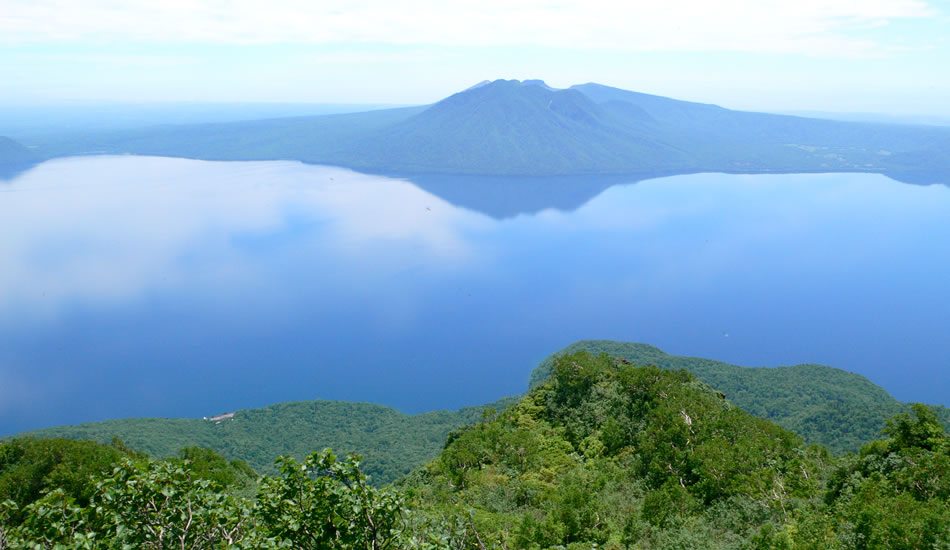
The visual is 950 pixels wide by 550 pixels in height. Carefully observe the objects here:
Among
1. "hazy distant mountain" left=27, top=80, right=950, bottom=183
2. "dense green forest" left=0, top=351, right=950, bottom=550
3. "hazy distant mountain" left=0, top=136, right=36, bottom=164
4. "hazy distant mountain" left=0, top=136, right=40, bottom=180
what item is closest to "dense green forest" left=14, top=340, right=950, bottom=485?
"dense green forest" left=0, top=351, right=950, bottom=550

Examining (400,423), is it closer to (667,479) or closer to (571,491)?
(667,479)

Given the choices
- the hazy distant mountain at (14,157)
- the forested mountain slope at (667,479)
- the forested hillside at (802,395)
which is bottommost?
the forested hillside at (802,395)

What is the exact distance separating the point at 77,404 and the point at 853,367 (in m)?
53.2

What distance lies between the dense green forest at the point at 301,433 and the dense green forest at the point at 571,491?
28.3 feet

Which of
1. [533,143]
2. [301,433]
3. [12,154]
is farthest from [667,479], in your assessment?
[12,154]

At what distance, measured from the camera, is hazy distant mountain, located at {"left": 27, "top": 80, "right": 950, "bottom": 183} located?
147 m

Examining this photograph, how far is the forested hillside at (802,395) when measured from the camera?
25492mm

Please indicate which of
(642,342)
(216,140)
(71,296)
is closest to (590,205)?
(642,342)

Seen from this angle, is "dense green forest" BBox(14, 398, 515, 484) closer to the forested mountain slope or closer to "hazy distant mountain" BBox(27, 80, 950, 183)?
the forested mountain slope

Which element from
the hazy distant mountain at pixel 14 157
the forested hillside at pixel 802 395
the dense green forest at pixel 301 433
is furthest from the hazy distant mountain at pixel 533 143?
the dense green forest at pixel 301 433

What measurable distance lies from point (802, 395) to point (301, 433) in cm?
2767

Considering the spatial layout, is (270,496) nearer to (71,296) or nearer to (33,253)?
(71,296)

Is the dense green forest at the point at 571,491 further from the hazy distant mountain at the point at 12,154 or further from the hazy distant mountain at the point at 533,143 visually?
the hazy distant mountain at the point at 12,154

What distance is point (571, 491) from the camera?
1130 cm
